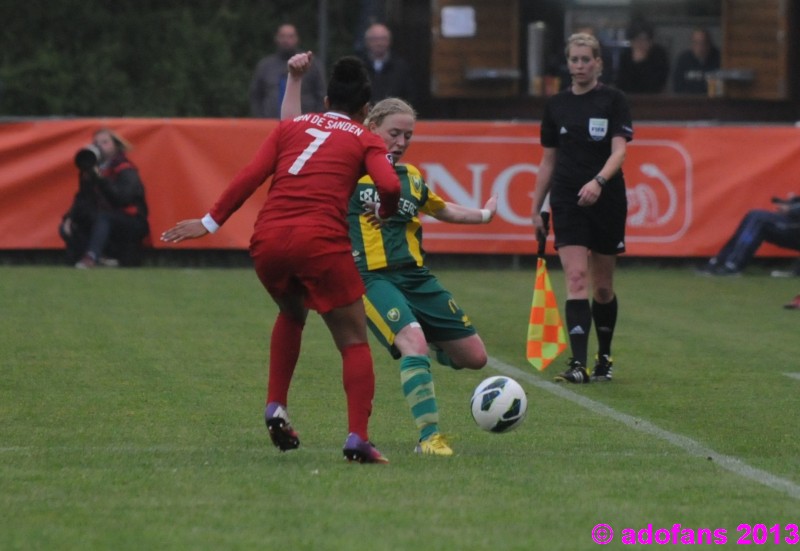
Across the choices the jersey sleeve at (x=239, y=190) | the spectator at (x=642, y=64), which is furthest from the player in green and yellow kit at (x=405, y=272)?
the spectator at (x=642, y=64)

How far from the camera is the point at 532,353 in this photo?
33.2 feet

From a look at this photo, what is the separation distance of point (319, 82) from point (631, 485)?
11468 mm

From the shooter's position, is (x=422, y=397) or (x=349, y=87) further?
(x=422, y=397)

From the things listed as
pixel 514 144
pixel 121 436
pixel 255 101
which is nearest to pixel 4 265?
pixel 255 101

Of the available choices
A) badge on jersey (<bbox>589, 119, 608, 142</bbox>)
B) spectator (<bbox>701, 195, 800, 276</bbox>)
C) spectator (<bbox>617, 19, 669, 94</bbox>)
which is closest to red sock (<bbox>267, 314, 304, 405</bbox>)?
badge on jersey (<bbox>589, 119, 608, 142</bbox>)

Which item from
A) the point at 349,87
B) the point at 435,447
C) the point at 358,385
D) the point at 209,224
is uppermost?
the point at 349,87

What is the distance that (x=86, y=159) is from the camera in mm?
16312

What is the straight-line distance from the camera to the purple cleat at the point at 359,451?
261 inches

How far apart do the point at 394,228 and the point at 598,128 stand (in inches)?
100

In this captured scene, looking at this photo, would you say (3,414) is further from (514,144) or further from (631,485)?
(514,144)

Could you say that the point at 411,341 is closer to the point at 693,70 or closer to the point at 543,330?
the point at 543,330

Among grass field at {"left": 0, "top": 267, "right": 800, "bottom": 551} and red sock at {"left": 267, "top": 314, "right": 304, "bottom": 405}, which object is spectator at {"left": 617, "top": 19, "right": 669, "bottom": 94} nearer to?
grass field at {"left": 0, "top": 267, "right": 800, "bottom": 551}

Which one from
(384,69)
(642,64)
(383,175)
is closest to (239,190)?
(383,175)

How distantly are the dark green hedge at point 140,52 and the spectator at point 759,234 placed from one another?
10.0 metres
